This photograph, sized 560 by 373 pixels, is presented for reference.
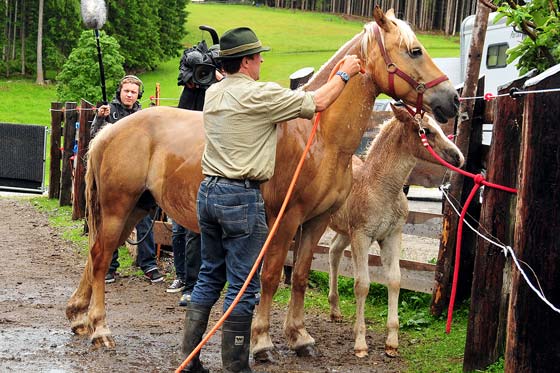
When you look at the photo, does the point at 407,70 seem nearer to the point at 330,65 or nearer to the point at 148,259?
the point at 330,65

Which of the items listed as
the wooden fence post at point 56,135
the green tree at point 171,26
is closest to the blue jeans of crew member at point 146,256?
the wooden fence post at point 56,135

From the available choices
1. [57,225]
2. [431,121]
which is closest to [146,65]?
[57,225]

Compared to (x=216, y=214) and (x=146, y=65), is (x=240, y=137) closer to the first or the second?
(x=216, y=214)

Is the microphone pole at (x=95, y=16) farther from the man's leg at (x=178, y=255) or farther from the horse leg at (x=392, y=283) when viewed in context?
the horse leg at (x=392, y=283)

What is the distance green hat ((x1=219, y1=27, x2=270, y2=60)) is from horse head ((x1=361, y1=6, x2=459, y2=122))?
1.06 meters

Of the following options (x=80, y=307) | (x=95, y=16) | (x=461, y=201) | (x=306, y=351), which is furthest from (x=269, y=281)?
(x=95, y=16)

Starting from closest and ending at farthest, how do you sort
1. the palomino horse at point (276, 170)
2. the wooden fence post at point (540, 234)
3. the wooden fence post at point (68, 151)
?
the wooden fence post at point (540, 234) → the palomino horse at point (276, 170) → the wooden fence post at point (68, 151)

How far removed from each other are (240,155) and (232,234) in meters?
0.51

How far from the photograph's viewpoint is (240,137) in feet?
16.3

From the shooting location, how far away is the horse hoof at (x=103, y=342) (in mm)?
6254

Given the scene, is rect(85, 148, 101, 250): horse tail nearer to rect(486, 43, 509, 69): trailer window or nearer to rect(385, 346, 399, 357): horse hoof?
rect(385, 346, 399, 357): horse hoof

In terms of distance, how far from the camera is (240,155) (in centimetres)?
498

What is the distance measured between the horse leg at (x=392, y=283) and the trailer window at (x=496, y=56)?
14.7 m

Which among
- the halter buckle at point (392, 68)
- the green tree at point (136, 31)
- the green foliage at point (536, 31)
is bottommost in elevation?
the halter buckle at point (392, 68)
